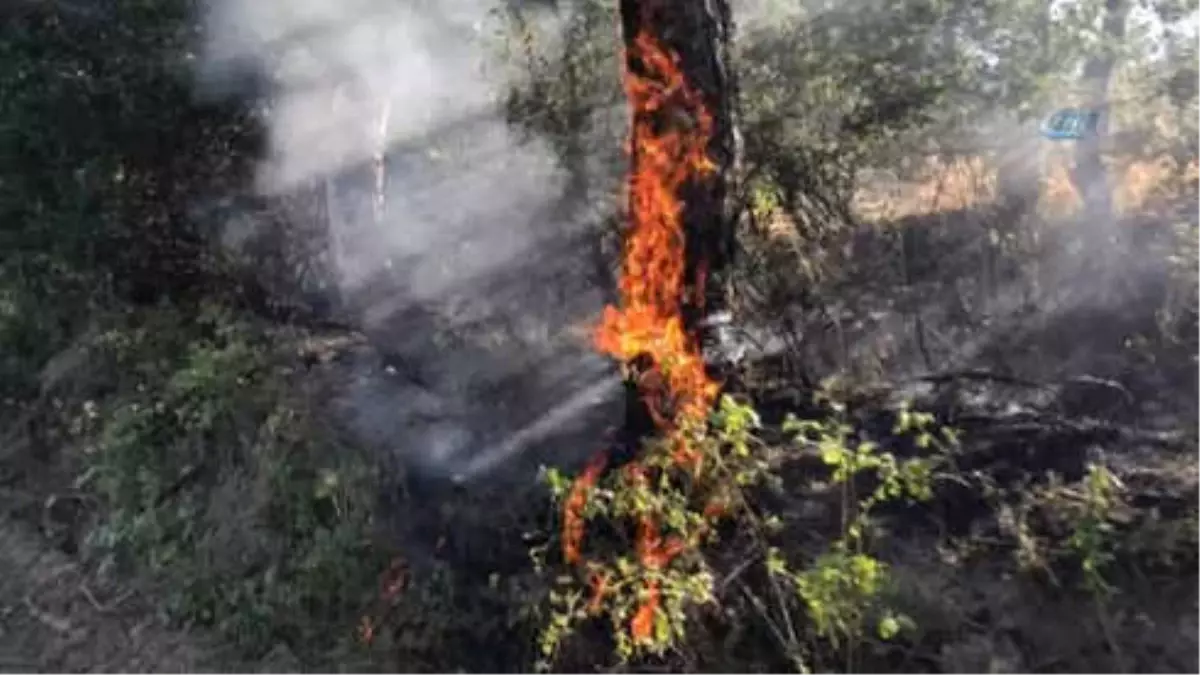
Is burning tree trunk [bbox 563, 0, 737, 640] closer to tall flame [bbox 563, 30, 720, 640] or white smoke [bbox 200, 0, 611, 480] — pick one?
tall flame [bbox 563, 30, 720, 640]

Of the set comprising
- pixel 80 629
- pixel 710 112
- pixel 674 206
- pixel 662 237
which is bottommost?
pixel 80 629

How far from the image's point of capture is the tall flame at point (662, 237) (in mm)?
4508

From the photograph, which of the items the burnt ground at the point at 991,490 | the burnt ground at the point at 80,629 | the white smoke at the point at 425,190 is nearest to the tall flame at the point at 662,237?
the burnt ground at the point at 991,490

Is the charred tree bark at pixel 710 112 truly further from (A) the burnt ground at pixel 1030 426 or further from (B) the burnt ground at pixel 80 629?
(B) the burnt ground at pixel 80 629

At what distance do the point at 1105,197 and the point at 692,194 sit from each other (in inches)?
125

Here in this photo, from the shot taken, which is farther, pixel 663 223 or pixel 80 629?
pixel 80 629

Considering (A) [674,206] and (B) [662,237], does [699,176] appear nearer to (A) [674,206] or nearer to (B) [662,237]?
(A) [674,206]

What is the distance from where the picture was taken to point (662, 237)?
466 cm

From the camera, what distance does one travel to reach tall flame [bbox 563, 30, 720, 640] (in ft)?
14.8

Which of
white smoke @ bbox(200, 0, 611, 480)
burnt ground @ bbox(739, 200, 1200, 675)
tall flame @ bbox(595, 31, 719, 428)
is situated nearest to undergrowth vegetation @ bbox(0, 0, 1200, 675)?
burnt ground @ bbox(739, 200, 1200, 675)

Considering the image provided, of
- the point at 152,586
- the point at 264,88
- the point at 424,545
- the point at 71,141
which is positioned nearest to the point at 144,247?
the point at 71,141

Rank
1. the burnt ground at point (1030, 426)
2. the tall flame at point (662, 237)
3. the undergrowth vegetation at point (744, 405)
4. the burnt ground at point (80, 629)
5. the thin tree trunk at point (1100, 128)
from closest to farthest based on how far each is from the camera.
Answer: the burnt ground at point (1030, 426), the undergrowth vegetation at point (744, 405), the tall flame at point (662, 237), the burnt ground at point (80, 629), the thin tree trunk at point (1100, 128)

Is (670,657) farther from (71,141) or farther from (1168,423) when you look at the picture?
(71,141)

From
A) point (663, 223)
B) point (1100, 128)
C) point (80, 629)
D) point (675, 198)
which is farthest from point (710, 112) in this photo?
point (80, 629)
